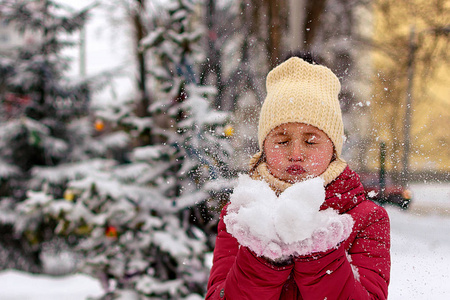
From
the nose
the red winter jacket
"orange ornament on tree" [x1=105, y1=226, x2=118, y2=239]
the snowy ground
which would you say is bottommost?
"orange ornament on tree" [x1=105, y1=226, x2=118, y2=239]

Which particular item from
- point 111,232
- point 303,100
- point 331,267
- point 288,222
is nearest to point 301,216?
point 288,222

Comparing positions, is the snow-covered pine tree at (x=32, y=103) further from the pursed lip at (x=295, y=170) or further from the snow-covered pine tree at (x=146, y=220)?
the pursed lip at (x=295, y=170)

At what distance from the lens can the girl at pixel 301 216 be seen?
0.59 metres

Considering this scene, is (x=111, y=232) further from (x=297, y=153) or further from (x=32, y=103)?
(x=32, y=103)

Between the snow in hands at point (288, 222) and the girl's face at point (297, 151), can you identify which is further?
the girl's face at point (297, 151)

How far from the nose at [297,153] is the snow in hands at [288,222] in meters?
0.15

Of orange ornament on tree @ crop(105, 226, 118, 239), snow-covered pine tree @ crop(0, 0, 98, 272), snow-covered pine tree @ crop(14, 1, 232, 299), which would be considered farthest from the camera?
snow-covered pine tree @ crop(0, 0, 98, 272)

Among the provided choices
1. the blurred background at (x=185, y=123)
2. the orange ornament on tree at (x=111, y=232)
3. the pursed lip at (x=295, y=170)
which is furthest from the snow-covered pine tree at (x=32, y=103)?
the pursed lip at (x=295, y=170)

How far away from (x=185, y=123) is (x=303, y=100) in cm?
50

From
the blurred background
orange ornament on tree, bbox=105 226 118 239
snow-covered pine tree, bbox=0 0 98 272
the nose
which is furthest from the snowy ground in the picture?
snow-covered pine tree, bbox=0 0 98 272

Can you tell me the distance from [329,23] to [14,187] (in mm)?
4988

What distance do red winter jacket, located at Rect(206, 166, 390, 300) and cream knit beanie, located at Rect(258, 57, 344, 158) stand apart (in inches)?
4.7

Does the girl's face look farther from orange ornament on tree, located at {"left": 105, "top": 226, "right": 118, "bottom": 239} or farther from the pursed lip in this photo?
orange ornament on tree, located at {"left": 105, "top": 226, "right": 118, "bottom": 239}

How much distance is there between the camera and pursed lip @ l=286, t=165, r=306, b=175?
771 mm
